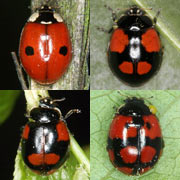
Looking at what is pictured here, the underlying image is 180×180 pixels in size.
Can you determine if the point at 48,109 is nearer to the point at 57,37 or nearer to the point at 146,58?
the point at 57,37

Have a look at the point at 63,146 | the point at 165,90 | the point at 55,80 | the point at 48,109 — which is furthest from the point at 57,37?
the point at 165,90

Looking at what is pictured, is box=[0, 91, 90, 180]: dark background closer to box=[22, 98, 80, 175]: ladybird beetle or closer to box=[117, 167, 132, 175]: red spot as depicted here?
box=[22, 98, 80, 175]: ladybird beetle

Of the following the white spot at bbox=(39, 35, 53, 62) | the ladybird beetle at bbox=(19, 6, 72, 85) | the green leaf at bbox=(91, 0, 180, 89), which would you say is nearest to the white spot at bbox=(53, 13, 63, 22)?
the ladybird beetle at bbox=(19, 6, 72, 85)

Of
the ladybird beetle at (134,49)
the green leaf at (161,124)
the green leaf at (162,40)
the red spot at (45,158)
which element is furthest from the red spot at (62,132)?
the ladybird beetle at (134,49)

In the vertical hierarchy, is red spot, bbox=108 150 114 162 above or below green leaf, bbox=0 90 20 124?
below

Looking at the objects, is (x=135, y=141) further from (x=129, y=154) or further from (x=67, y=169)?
(x=67, y=169)

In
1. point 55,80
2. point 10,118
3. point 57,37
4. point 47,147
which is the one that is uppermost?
point 57,37

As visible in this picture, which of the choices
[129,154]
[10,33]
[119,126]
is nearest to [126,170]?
[129,154]

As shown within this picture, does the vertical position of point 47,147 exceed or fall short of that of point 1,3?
it falls short
